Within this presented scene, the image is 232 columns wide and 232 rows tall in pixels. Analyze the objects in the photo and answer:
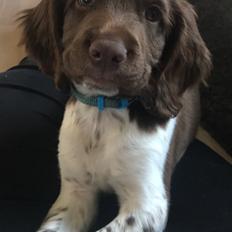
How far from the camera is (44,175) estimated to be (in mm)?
1868

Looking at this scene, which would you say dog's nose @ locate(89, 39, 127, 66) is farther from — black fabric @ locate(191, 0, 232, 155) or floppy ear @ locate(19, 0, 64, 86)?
black fabric @ locate(191, 0, 232, 155)

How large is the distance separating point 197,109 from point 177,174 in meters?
0.23

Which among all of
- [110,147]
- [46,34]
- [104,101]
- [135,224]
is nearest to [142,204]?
[135,224]

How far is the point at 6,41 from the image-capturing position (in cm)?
270

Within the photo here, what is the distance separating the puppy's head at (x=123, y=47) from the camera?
134 centimetres

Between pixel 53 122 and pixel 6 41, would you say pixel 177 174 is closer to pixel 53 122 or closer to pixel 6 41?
pixel 53 122

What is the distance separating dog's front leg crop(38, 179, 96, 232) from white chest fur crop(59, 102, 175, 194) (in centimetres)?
6

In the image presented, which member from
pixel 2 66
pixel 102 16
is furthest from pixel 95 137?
pixel 2 66

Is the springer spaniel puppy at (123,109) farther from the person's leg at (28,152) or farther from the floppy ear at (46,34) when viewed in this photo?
the person's leg at (28,152)

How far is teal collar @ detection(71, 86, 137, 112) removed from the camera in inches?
61.4

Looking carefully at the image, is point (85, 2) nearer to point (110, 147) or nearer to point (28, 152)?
point (110, 147)

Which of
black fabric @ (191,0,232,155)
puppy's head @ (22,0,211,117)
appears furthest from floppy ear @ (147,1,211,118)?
black fabric @ (191,0,232,155)

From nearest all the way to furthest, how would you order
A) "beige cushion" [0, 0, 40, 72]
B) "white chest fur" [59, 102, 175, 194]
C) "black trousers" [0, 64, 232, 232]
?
"white chest fur" [59, 102, 175, 194], "black trousers" [0, 64, 232, 232], "beige cushion" [0, 0, 40, 72]

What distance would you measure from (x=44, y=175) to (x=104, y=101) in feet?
1.36
